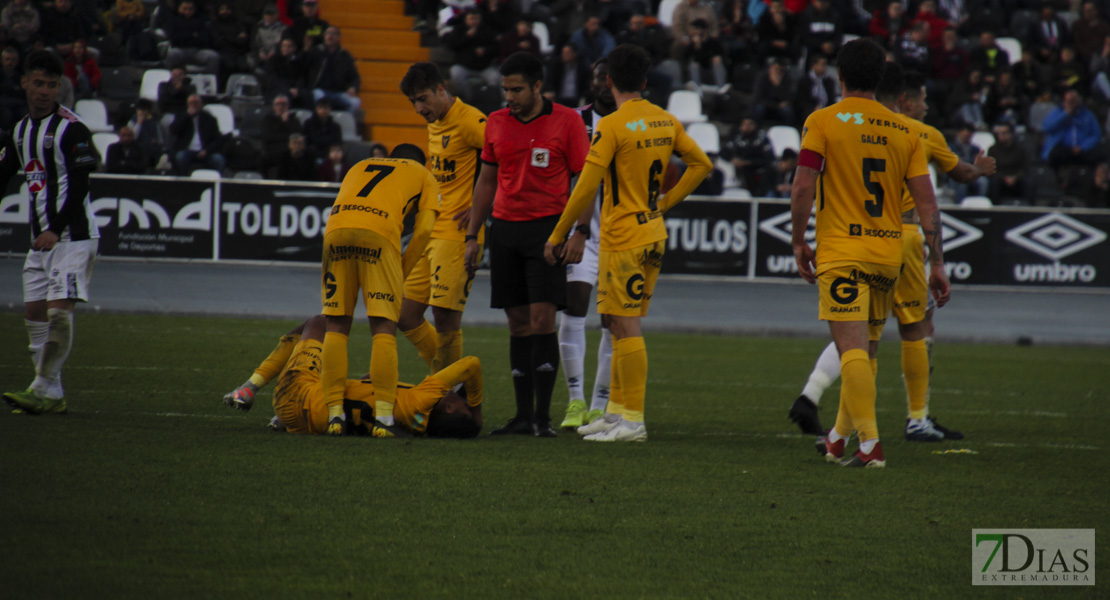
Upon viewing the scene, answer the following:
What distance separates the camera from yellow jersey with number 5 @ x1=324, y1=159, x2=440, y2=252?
660cm

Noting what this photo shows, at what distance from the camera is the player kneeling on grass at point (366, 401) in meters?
6.65

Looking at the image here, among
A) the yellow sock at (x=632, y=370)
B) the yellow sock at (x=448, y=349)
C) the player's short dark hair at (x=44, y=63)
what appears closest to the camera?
the yellow sock at (x=632, y=370)

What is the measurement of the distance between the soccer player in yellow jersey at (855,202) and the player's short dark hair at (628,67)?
120cm

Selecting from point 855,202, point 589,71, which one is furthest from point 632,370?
point 589,71

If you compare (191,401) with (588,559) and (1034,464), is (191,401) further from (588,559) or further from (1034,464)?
(1034,464)

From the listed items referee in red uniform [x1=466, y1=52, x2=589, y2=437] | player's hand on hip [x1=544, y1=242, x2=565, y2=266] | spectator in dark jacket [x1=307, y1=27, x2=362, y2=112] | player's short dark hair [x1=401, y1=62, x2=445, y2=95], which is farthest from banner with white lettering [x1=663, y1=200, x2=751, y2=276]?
player's hand on hip [x1=544, y1=242, x2=565, y2=266]

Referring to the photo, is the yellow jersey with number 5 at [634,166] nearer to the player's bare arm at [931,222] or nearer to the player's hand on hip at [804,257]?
the player's hand on hip at [804,257]

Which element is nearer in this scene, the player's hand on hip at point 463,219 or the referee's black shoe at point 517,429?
the referee's black shoe at point 517,429

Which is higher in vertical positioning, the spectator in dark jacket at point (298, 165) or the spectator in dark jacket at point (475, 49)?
the spectator in dark jacket at point (475, 49)

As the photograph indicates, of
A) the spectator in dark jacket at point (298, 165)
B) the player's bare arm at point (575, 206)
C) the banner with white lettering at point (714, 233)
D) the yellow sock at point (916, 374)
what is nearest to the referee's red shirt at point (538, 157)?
the player's bare arm at point (575, 206)

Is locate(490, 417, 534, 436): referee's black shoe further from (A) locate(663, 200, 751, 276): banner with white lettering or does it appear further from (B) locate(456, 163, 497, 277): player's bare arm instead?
(A) locate(663, 200, 751, 276): banner with white lettering

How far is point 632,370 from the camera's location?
681 centimetres

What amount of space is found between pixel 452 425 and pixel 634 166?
1831 mm

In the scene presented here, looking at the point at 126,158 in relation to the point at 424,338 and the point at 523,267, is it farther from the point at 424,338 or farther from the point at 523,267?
the point at 523,267
